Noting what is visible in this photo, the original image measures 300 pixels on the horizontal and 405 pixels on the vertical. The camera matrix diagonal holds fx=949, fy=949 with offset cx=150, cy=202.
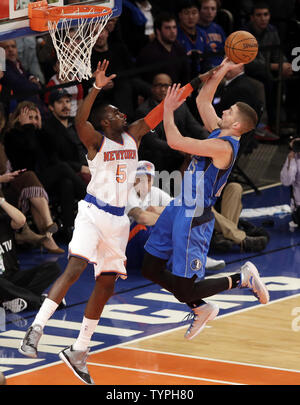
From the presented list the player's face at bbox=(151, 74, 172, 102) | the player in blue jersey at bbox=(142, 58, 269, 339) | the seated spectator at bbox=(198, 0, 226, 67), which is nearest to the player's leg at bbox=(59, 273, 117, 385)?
the player in blue jersey at bbox=(142, 58, 269, 339)

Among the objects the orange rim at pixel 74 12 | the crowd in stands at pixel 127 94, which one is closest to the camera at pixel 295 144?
the crowd in stands at pixel 127 94

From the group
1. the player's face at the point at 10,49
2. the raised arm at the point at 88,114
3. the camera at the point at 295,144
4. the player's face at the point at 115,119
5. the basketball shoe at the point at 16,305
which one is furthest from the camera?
the camera at the point at 295,144

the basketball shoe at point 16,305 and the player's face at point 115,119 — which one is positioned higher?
the player's face at point 115,119

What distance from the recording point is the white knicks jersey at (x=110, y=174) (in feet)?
23.7

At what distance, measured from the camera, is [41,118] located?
11.1 metres

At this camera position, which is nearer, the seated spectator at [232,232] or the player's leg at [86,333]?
the player's leg at [86,333]

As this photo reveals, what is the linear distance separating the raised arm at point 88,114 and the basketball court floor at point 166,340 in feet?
5.40

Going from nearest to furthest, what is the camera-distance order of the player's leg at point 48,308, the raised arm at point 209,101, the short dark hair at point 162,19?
the player's leg at point 48,308
the raised arm at point 209,101
the short dark hair at point 162,19

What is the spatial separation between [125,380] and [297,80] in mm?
9139

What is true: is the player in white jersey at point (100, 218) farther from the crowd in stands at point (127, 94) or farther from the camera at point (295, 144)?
the camera at point (295, 144)

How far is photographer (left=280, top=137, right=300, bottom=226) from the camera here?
11353mm

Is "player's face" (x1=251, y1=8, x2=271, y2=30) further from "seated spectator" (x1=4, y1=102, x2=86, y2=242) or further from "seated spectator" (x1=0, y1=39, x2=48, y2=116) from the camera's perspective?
"seated spectator" (x1=4, y1=102, x2=86, y2=242)

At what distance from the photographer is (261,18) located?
1416cm

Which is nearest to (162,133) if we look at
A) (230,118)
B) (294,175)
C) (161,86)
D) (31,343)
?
(161,86)
